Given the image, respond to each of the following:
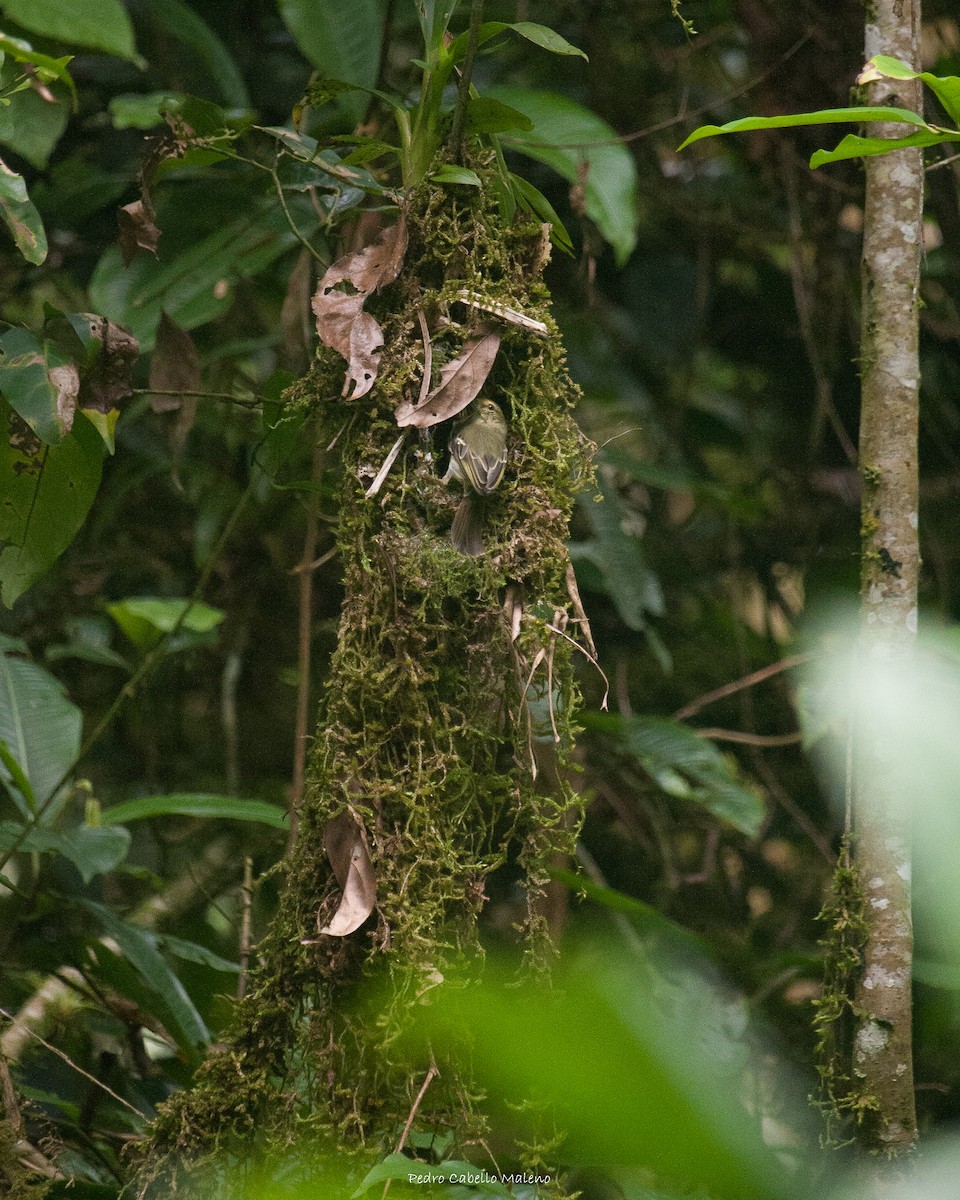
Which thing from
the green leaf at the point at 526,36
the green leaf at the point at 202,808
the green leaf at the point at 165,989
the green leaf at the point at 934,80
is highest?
the green leaf at the point at 526,36

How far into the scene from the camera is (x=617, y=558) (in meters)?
2.07

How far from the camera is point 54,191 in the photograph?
197cm

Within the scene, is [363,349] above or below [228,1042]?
above

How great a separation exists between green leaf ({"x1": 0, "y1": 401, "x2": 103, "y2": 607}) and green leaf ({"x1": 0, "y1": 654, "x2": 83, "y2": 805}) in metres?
0.43

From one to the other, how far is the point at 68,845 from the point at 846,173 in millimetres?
1892

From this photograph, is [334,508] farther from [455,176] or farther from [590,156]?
[455,176]

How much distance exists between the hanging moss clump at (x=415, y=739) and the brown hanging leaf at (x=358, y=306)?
17 millimetres

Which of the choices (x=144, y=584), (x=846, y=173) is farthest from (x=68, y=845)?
(x=846, y=173)

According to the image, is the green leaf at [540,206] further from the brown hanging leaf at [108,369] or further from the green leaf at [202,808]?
the green leaf at [202,808]

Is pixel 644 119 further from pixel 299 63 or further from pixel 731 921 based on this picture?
pixel 731 921

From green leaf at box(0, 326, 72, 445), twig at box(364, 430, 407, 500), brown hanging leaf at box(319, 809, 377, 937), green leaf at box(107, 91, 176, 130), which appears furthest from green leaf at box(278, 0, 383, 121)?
brown hanging leaf at box(319, 809, 377, 937)

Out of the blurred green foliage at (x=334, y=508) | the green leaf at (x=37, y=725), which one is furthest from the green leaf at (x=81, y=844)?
the green leaf at (x=37, y=725)

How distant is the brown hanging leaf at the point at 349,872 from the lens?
906 mm

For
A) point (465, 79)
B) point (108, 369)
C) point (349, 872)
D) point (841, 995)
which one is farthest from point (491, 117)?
point (841, 995)
